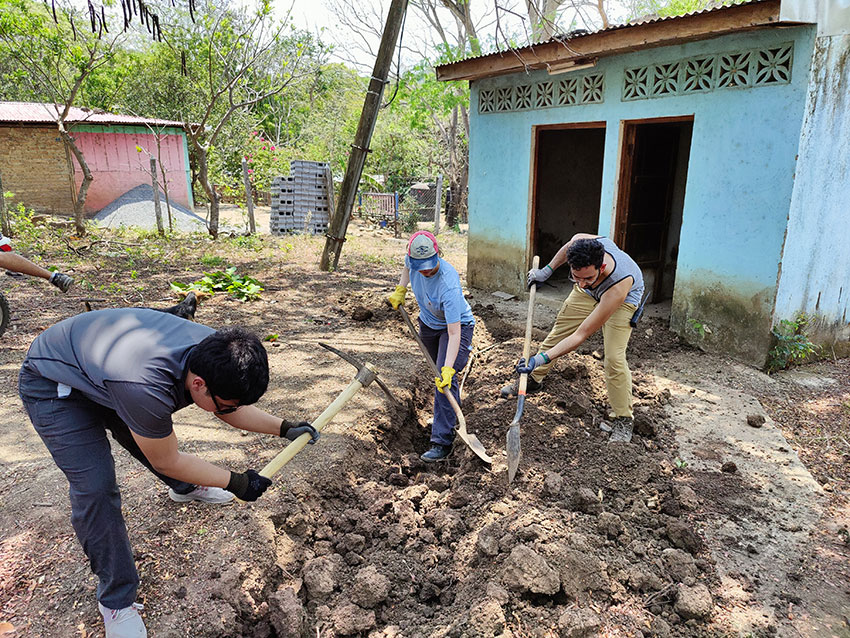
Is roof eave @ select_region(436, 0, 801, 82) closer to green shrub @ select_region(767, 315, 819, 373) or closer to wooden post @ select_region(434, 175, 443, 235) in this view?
green shrub @ select_region(767, 315, 819, 373)

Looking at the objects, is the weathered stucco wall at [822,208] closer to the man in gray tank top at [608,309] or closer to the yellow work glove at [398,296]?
the man in gray tank top at [608,309]

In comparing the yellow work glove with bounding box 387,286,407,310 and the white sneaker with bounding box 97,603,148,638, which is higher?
the yellow work glove with bounding box 387,286,407,310

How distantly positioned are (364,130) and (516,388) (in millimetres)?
4841

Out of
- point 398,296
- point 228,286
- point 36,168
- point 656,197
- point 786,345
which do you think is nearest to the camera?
point 398,296

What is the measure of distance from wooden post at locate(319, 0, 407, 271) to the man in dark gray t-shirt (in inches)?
238

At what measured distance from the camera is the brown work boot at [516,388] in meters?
4.72

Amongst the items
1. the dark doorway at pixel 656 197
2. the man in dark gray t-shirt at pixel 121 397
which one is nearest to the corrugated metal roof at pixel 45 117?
the dark doorway at pixel 656 197

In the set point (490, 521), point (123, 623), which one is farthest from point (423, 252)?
point (123, 623)

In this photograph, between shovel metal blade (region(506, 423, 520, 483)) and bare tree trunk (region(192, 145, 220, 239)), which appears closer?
shovel metal blade (region(506, 423, 520, 483))

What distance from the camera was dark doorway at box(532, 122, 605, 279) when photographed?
8.88 meters

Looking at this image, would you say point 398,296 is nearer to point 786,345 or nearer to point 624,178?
point 624,178

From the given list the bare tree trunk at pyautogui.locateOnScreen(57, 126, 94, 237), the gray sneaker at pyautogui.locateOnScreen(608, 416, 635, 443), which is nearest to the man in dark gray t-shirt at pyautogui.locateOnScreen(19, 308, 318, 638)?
the gray sneaker at pyautogui.locateOnScreen(608, 416, 635, 443)

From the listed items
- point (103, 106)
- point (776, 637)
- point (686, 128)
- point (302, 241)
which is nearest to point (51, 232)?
point (302, 241)

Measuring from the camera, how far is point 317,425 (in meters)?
2.95
